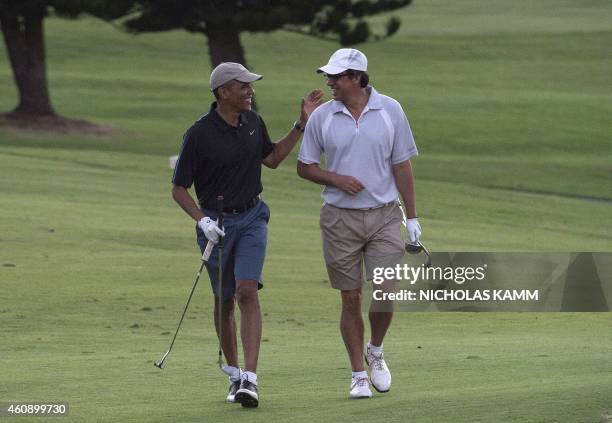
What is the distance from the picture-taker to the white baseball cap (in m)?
9.48

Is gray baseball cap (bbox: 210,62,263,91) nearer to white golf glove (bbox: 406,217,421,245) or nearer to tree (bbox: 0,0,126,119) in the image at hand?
white golf glove (bbox: 406,217,421,245)

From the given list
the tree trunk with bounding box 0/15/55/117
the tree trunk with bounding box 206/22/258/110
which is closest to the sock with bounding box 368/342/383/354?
the tree trunk with bounding box 0/15/55/117

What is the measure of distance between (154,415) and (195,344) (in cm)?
467

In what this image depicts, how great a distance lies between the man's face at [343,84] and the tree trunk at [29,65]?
3515 centimetres

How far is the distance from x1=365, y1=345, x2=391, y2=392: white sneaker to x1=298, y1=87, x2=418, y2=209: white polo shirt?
1.01 meters

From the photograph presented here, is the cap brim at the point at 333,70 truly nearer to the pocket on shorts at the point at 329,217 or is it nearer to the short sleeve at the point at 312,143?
the short sleeve at the point at 312,143

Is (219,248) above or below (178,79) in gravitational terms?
above

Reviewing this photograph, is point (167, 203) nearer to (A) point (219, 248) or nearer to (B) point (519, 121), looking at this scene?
(A) point (219, 248)

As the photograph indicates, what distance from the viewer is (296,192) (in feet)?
100

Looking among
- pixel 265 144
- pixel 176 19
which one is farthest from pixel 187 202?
pixel 176 19

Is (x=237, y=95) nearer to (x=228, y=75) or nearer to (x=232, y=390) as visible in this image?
(x=228, y=75)

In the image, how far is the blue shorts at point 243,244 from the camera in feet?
31.4

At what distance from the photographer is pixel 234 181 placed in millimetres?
9586

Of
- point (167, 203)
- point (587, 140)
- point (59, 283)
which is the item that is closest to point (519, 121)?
point (587, 140)
